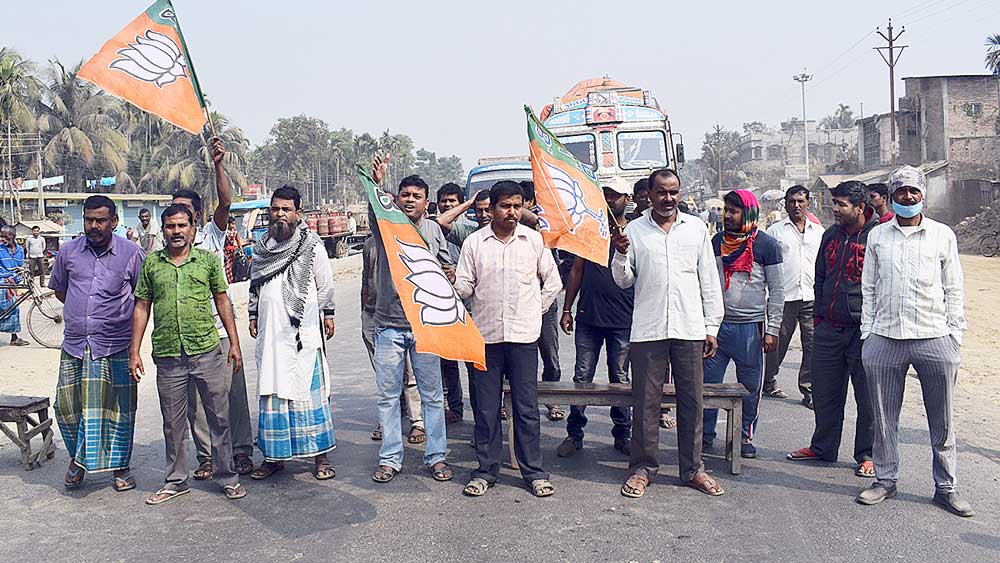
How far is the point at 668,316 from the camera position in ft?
16.6

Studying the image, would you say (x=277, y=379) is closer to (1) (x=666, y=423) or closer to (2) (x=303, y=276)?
(2) (x=303, y=276)

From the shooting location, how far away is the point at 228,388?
5625 mm

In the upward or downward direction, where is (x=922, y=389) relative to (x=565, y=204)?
downward

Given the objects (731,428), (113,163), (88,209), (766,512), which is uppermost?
(113,163)

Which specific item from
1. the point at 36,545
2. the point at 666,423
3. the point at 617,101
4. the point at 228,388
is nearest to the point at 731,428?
the point at 666,423

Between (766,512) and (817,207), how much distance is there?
45.3 meters

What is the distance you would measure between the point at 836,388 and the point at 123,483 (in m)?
4.78

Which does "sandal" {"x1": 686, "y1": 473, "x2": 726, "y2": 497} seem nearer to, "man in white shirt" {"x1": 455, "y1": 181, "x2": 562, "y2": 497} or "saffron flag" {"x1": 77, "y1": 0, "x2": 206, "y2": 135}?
"man in white shirt" {"x1": 455, "y1": 181, "x2": 562, "y2": 497}

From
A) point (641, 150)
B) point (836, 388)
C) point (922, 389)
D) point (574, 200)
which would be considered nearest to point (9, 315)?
point (574, 200)

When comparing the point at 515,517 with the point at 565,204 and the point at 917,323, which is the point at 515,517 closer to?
the point at 565,204

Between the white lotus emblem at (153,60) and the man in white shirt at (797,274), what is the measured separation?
514cm

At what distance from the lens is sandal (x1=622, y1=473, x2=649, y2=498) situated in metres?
5.03

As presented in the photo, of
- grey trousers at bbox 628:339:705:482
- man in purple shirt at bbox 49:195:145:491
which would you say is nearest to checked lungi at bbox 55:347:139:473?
man in purple shirt at bbox 49:195:145:491

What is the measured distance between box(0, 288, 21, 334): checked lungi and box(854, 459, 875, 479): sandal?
1125 cm
